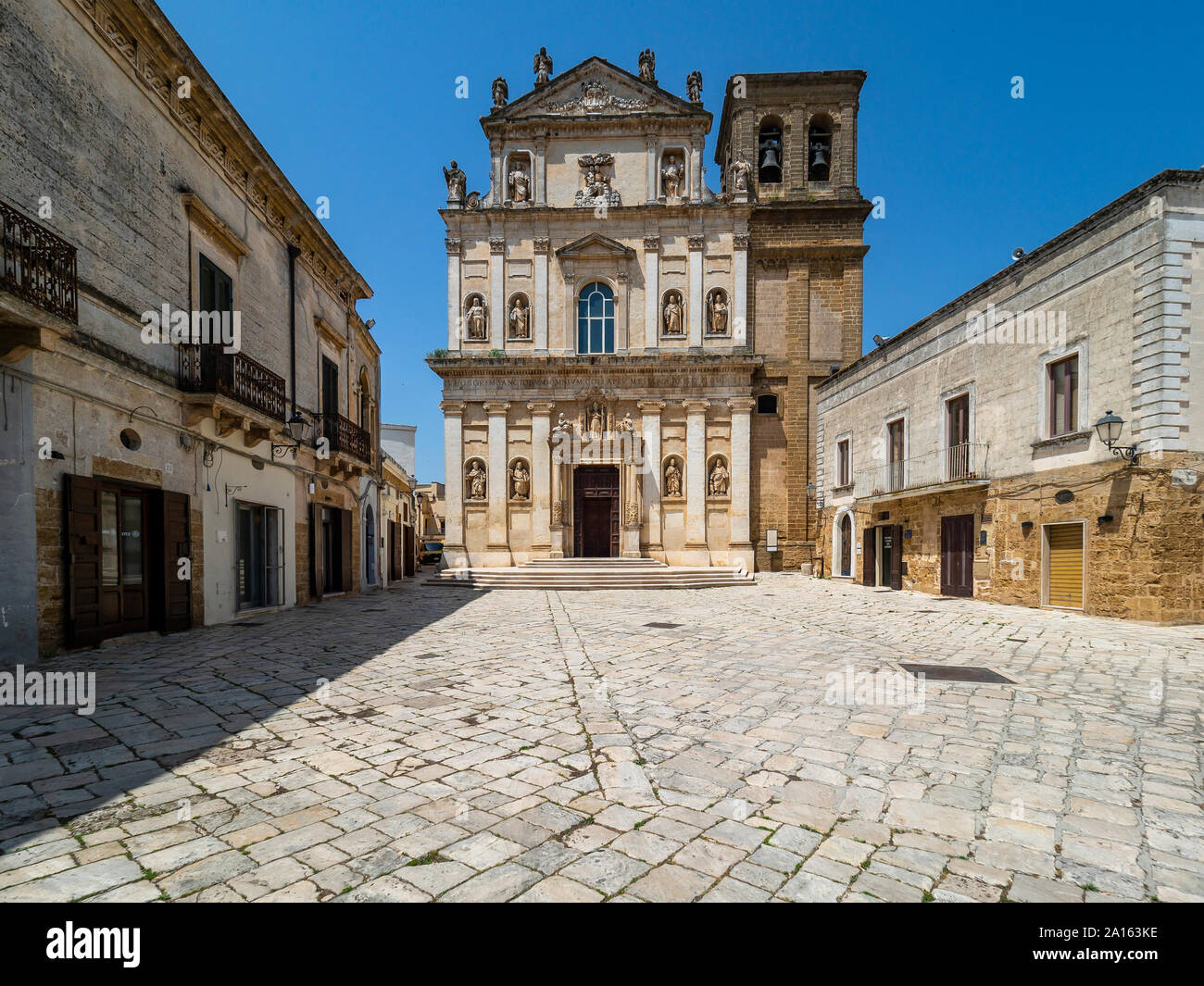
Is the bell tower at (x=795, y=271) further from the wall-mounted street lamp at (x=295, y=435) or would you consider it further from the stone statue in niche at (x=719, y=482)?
the wall-mounted street lamp at (x=295, y=435)

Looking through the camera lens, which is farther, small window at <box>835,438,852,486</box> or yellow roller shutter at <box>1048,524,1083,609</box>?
small window at <box>835,438,852,486</box>

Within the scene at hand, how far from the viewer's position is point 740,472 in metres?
23.5

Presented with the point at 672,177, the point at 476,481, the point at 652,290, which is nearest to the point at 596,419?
the point at 476,481

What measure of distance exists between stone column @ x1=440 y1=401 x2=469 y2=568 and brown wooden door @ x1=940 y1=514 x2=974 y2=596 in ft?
53.9

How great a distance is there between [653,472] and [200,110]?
17190 millimetres

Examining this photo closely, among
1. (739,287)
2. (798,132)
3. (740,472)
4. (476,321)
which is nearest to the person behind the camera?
(740,472)

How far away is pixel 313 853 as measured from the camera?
9.09 ft

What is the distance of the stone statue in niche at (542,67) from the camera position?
972 inches

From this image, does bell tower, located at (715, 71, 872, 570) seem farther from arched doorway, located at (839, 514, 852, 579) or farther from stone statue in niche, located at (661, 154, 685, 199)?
stone statue in niche, located at (661, 154, 685, 199)

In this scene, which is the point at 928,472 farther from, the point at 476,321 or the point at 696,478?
the point at 476,321

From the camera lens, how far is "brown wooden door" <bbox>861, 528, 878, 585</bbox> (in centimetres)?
1959

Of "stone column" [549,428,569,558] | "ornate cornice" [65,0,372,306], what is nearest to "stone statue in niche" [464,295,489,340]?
"stone column" [549,428,569,558]
